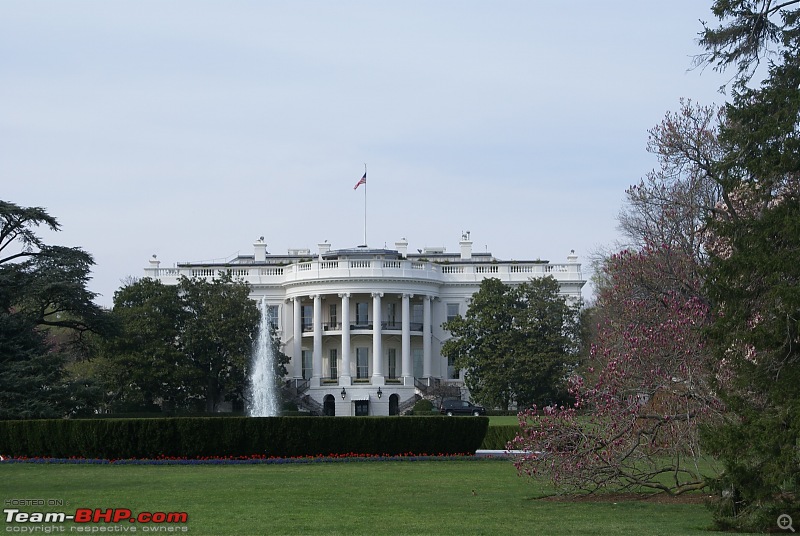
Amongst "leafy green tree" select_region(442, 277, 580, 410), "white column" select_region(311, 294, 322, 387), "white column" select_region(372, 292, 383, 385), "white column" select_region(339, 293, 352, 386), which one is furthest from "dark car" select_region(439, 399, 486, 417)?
"white column" select_region(311, 294, 322, 387)

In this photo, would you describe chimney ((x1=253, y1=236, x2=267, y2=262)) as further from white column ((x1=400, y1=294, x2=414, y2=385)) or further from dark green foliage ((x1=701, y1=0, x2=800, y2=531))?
dark green foliage ((x1=701, y1=0, x2=800, y2=531))

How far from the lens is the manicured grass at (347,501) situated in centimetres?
1370

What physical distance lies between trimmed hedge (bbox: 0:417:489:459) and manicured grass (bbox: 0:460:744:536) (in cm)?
219

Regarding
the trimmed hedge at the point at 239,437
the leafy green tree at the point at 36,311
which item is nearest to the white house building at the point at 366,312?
the leafy green tree at the point at 36,311

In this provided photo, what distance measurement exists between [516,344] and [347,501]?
39857 millimetres

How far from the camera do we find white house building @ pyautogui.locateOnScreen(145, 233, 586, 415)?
63.3 m

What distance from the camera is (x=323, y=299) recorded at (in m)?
66.6

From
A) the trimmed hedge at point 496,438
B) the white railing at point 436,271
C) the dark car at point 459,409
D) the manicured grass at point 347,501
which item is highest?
the white railing at point 436,271

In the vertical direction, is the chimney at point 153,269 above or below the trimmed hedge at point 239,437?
above

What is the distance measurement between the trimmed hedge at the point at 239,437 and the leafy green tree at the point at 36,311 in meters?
5.24

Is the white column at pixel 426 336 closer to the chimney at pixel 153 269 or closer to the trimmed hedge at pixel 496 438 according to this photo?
the chimney at pixel 153 269

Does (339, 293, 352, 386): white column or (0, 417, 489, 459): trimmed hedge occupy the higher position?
(339, 293, 352, 386): white column

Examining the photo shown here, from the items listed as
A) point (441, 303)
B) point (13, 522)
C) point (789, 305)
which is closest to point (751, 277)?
point (789, 305)

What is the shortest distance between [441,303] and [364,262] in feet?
23.3
